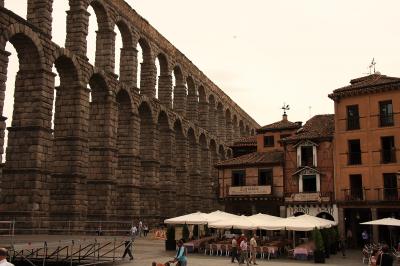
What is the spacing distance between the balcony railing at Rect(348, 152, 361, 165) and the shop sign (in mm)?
6745

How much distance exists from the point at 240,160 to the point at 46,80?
18.6 m

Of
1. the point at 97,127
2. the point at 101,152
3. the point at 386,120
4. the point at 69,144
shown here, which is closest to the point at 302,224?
the point at 386,120

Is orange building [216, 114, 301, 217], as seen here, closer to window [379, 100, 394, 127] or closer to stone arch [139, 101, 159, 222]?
stone arch [139, 101, 159, 222]

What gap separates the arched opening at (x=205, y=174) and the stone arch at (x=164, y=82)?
1406cm

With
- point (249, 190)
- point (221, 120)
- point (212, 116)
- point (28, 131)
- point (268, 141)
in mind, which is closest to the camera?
point (28, 131)

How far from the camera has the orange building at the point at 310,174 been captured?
35.8 m

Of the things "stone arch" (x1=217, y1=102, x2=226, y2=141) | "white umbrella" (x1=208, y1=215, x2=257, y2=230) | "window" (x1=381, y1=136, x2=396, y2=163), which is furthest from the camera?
"stone arch" (x1=217, y1=102, x2=226, y2=141)

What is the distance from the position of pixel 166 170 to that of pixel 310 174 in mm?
18233

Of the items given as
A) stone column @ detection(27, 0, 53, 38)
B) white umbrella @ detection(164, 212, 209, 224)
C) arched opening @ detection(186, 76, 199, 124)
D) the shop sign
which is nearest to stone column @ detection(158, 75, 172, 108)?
arched opening @ detection(186, 76, 199, 124)

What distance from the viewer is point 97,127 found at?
124 feet

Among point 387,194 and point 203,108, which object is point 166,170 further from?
point 387,194

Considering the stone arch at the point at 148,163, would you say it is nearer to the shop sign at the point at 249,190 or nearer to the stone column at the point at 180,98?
the shop sign at the point at 249,190

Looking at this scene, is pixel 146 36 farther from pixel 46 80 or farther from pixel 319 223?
pixel 319 223

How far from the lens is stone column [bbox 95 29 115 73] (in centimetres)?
3872
